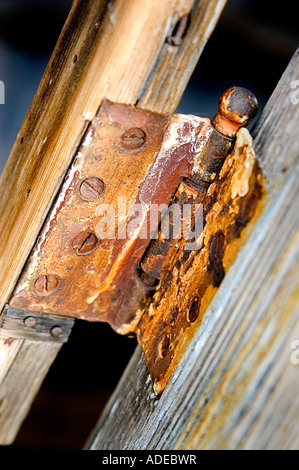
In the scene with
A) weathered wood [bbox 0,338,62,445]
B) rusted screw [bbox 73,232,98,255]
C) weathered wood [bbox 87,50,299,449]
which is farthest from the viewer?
weathered wood [bbox 0,338,62,445]

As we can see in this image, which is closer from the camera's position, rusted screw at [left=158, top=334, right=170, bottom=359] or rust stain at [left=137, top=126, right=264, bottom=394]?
rust stain at [left=137, top=126, right=264, bottom=394]

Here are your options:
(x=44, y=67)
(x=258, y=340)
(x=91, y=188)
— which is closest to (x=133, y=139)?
(x=91, y=188)

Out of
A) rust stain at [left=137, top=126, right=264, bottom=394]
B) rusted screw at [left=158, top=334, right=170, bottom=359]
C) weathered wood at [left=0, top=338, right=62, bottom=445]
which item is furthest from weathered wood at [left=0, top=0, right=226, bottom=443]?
rusted screw at [left=158, top=334, right=170, bottom=359]

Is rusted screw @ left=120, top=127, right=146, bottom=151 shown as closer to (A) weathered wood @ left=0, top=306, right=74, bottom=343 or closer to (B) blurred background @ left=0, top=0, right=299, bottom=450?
(A) weathered wood @ left=0, top=306, right=74, bottom=343

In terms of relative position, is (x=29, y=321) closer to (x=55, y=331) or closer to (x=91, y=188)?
(x=55, y=331)
